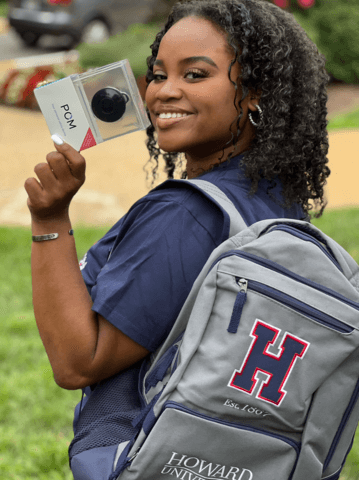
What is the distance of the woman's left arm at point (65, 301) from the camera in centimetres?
142

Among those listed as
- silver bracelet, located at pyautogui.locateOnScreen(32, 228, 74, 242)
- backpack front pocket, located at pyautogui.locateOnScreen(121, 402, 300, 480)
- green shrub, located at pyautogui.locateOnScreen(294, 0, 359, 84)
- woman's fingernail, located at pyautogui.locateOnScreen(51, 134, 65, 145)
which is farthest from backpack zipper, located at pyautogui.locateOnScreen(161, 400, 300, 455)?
green shrub, located at pyautogui.locateOnScreen(294, 0, 359, 84)

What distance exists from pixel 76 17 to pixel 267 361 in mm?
13644

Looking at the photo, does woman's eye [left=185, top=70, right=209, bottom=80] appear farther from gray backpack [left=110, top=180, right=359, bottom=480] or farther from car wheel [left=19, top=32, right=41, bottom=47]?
car wheel [left=19, top=32, right=41, bottom=47]

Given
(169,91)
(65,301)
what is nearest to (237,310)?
(65,301)

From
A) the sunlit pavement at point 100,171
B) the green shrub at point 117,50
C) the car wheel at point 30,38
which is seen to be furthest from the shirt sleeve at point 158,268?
the car wheel at point 30,38

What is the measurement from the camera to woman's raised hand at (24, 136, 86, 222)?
147cm

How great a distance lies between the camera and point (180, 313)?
141 cm

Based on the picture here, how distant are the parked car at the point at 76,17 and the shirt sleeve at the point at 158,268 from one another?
12.6m

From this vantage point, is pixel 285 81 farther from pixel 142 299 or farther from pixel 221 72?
pixel 142 299

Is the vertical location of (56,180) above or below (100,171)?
above

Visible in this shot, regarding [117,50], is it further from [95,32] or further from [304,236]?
[304,236]

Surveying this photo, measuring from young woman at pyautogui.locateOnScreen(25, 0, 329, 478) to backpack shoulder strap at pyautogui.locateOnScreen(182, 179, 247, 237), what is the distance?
23 mm

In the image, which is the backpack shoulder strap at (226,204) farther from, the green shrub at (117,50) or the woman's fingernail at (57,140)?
the green shrub at (117,50)

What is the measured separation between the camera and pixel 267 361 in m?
1.30
